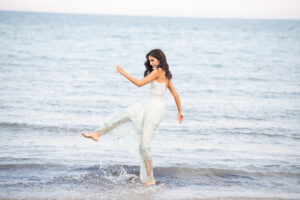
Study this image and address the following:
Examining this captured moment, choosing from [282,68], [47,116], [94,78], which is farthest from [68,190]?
[282,68]

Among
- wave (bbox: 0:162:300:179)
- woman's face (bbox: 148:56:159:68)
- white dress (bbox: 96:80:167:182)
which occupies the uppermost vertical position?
woman's face (bbox: 148:56:159:68)

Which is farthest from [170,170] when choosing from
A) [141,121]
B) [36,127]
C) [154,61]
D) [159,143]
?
[36,127]

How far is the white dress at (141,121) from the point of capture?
598 cm

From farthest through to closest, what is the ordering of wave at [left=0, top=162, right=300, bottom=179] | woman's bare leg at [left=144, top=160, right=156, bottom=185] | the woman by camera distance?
wave at [left=0, top=162, right=300, bottom=179]
woman's bare leg at [left=144, top=160, right=156, bottom=185]
the woman

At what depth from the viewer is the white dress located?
5.98 metres

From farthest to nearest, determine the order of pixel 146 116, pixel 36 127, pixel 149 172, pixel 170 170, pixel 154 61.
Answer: pixel 36 127, pixel 170 170, pixel 149 172, pixel 146 116, pixel 154 61

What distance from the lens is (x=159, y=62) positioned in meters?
5.88

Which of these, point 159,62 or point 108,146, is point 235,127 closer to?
point 108,146

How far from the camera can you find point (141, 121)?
19.8 ft

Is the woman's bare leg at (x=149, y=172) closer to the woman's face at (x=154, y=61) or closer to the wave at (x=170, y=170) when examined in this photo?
the wave at (x=170, y=170)

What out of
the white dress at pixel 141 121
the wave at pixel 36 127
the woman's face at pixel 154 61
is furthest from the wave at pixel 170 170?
the wave at pixel 36 127

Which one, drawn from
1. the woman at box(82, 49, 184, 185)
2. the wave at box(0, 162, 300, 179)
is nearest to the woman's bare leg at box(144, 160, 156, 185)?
the woman at box(82, 49, 184, 185)

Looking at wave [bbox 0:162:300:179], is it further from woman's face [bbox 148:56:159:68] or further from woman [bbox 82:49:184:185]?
woman's face [bbox 148:56:159:68]

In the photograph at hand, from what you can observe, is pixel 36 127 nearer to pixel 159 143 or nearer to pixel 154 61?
pixel 159 143
